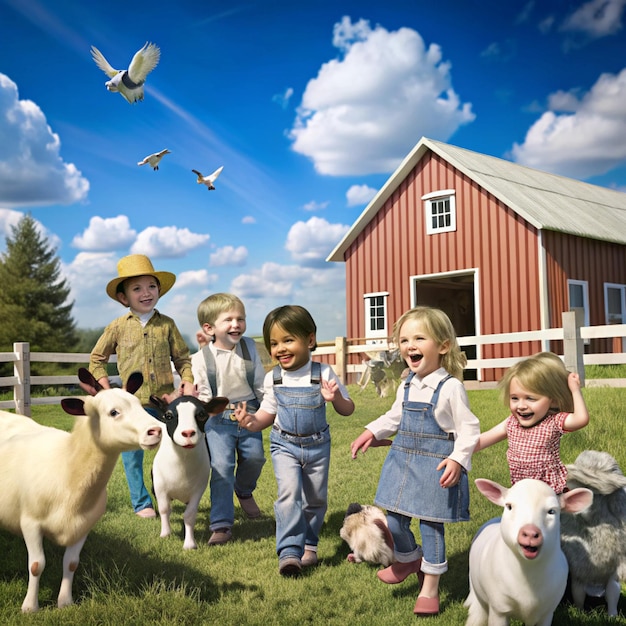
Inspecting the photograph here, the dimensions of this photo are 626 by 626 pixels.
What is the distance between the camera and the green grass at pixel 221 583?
3498 millimetres

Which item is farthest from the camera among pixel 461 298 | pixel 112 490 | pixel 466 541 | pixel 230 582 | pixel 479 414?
pixel 461 298

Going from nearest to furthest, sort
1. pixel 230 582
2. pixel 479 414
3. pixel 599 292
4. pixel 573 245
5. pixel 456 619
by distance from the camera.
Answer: pixel 456 619, pixel 230 582, pixel 479 414, pixel 573 245, pixel 599 292

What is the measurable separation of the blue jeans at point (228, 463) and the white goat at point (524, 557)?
2.28 m

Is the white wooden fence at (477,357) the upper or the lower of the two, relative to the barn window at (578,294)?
lower

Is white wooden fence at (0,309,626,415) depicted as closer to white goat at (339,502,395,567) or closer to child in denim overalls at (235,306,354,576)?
white goat at (339,502,395,567)

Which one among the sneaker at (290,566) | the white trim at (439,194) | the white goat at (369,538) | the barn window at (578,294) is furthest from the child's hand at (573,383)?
the white trim at (439,194)

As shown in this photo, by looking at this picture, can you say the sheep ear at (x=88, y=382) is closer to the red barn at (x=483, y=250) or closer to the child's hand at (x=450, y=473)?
the child's hand at (x=450, y=473)

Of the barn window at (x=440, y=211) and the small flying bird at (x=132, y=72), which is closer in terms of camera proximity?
the small flying bird at (x=132, y=72)

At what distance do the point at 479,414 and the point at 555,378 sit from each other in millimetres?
6519

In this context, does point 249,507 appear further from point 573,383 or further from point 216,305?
point 573,383

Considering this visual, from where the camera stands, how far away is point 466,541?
15.3ft

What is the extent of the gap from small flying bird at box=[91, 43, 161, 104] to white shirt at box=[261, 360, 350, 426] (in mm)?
5520

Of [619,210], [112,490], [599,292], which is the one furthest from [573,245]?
[112,490]

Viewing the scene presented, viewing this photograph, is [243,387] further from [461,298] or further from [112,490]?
[461,298]
